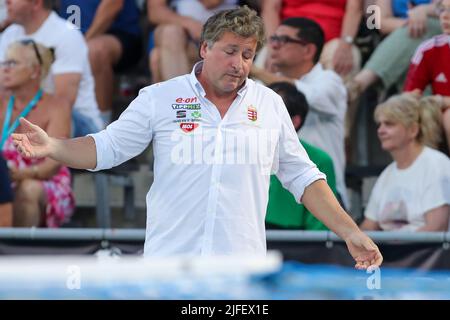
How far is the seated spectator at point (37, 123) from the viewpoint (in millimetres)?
7320

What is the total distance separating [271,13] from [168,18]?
28.2 inches

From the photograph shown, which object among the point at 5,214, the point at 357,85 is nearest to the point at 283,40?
the point at 357,85

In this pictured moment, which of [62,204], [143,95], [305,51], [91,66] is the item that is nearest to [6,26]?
[91,66]

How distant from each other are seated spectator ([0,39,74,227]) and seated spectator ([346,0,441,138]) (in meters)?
1.88

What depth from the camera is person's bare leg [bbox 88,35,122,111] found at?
820cm

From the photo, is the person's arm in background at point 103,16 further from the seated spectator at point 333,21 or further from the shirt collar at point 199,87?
the shirt collar at point 199,87

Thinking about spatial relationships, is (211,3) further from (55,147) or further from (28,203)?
(55,147)

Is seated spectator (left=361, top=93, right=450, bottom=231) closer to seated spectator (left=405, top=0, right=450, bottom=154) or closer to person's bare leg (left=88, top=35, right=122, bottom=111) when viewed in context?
seated spectator (left=405, top=0, right=450, bottom=154)

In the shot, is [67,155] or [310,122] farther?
[310,122]
